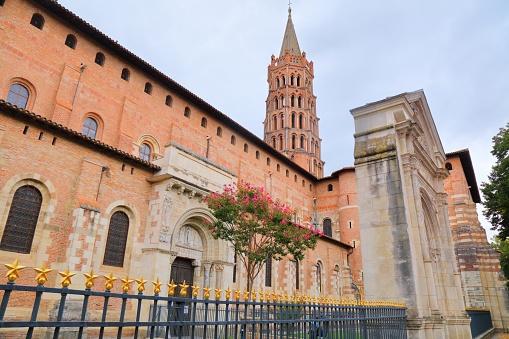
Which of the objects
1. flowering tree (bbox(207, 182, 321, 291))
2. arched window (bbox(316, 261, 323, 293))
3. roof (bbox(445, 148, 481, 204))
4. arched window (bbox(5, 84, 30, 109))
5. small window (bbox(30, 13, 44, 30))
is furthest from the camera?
roof (bbox(445, 148, 481, 204))

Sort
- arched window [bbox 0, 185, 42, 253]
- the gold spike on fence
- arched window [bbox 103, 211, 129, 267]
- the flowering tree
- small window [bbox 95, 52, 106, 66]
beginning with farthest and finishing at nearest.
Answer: small window [bbox 95, 52, 106, 66]
the flowering tree
arched window [bbox 103, 211, 129, 267]
arched window [bbox 0, 185, 42, 253]
the gold spike on fence

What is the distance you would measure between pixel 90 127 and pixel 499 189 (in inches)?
984

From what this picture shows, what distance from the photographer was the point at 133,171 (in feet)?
49.4

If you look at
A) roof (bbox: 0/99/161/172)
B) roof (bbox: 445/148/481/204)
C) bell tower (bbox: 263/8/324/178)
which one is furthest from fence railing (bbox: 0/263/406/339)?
bell tower (bbox: 263/8/324/178)

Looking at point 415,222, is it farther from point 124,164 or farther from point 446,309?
point 124,164

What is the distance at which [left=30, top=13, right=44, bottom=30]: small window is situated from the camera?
50.3ft

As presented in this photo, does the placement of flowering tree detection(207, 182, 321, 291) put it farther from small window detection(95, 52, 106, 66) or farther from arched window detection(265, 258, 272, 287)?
small window detection(95, 52, 106, 66)

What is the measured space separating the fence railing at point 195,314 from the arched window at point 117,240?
153 cm

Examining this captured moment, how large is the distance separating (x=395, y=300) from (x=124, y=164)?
38.5 feet

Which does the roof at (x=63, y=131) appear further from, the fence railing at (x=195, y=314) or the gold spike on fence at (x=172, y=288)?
the gold spike on fence at (x=172, y=288)

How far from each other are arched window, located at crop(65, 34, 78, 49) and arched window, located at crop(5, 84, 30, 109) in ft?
10.5

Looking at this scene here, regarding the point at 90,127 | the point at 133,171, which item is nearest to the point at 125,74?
the point at 90,127

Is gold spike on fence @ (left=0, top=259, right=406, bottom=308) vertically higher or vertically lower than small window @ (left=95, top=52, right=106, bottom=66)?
lower

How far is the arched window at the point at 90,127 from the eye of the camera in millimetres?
16688
